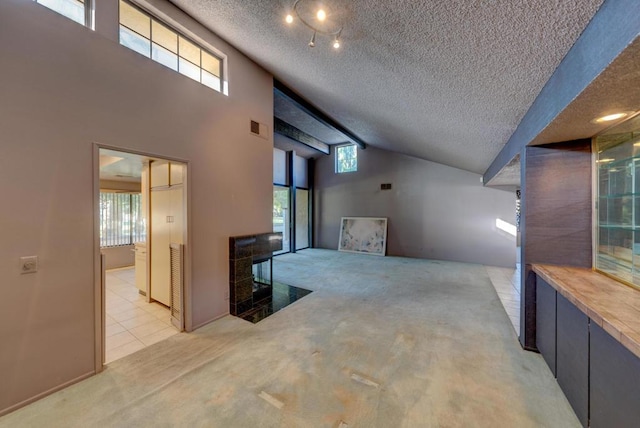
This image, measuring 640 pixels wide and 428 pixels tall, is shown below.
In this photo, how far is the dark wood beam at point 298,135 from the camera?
5.85 m

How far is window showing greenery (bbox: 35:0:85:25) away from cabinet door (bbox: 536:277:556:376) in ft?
15.3

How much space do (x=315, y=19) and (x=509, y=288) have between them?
205 inches

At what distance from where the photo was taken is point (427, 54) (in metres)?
1.87

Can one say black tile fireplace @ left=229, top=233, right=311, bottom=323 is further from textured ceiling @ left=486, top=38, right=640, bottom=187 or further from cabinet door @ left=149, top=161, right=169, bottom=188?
textured ceiling @ left=486, top=38, right=640, bottom=187

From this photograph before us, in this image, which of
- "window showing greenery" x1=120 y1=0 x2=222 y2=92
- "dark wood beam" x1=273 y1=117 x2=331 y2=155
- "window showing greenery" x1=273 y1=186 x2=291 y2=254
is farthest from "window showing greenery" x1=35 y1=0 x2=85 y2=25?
"window showing greenery" x1=273 y1=186 x2=291 y2=254

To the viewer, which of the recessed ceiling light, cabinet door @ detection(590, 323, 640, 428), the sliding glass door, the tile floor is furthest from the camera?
the sliding glass door

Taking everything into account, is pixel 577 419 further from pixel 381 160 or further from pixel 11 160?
pixel 381 160

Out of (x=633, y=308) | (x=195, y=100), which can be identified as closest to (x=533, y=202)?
(x=633, y=308)

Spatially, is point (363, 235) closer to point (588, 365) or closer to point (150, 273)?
point (150, 273)

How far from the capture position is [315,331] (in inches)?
111

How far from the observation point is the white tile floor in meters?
3.27

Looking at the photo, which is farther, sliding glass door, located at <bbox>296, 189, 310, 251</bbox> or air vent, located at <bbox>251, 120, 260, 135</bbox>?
sliding glass door, located at <bbox>296, 189, 310, 251</bbox>

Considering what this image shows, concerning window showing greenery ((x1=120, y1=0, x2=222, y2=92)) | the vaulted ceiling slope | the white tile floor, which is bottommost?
the white tile floor

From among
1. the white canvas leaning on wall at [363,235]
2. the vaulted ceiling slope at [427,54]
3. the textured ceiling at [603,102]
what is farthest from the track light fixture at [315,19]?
the white canvas leaning on wall at [363,235]
